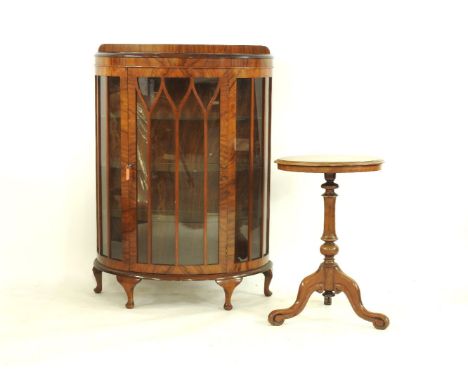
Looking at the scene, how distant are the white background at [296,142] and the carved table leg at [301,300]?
0.59 ft

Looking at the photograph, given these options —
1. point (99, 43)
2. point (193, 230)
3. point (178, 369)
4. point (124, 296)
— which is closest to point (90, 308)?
point (124, 296)

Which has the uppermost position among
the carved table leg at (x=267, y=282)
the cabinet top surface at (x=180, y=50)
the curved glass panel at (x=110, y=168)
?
the cabinet top surface at (x=180, y=50)

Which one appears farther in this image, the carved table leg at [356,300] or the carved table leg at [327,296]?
the carved table leg at [327,296]

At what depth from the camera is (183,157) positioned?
441cm

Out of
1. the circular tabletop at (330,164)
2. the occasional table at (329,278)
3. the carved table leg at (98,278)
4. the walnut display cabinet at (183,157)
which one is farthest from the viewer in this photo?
the carved table leg at (98,278)

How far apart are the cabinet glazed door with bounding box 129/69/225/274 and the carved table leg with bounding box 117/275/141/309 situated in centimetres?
5

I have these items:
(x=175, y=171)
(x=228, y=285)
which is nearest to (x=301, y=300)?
(x=228, y=285)

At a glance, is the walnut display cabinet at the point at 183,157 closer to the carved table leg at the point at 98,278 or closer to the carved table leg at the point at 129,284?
the carved table leg at the point at 129,284

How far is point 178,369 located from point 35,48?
6.12ft

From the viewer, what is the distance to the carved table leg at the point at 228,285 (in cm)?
450

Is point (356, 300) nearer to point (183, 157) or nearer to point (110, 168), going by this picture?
point (183, 157)

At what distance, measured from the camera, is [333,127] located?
4945 mm

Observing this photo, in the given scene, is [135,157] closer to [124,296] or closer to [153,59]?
[153,59]

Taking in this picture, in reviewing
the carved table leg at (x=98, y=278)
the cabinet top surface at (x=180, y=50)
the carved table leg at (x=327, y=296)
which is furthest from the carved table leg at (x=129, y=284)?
the cabinet top surface at (x=180, y=50)
